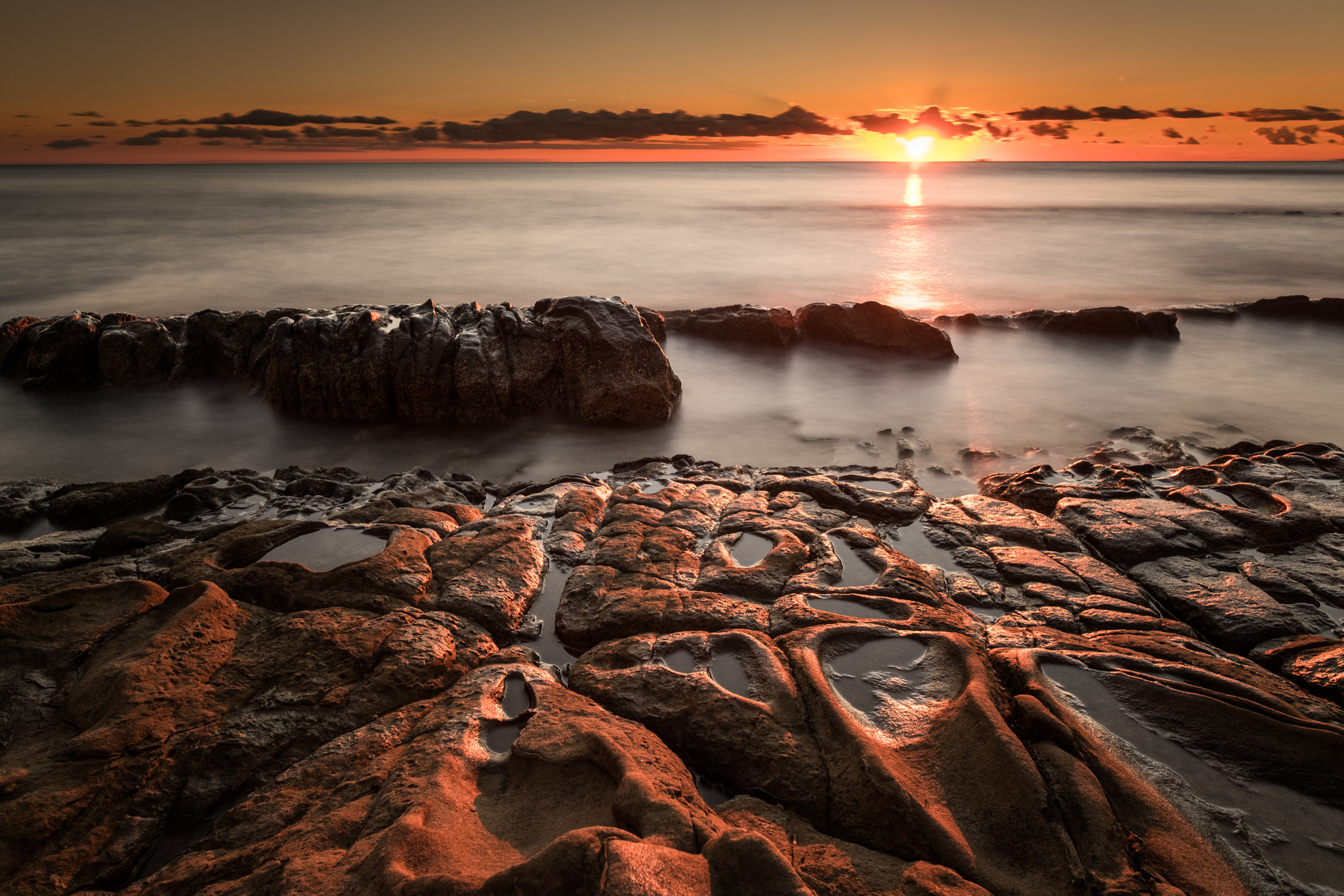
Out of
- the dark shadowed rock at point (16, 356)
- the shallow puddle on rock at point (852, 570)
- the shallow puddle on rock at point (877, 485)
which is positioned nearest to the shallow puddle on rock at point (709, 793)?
the shallow puddle on rock at point (852, 570)

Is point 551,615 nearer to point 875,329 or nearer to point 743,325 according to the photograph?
point 743,325

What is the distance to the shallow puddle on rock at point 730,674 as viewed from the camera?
7.52 feet

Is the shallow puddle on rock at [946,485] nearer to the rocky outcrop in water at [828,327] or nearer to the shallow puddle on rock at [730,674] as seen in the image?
the shallow puddle on rock at [730,674]

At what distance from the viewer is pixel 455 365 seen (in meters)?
6.12

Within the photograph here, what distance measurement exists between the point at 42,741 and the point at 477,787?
140 cm

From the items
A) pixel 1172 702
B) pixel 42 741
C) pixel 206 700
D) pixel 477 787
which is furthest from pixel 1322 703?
pixel 42 741

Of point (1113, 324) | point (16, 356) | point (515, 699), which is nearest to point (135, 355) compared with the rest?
point (16, 356)

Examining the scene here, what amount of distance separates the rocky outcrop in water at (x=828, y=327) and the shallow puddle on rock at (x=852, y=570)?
567 cm

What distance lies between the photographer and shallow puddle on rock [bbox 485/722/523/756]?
2.09 metres

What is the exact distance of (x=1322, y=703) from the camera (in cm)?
225

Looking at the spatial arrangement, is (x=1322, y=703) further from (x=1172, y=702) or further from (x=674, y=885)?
(x=674, y=885)

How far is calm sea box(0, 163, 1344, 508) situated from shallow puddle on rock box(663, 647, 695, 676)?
3034 mm

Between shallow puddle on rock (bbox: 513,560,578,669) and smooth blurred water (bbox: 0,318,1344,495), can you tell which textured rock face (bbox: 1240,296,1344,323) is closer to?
smooth blurred water (bbox: 0,318,1344,495)

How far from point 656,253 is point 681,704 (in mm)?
17872
